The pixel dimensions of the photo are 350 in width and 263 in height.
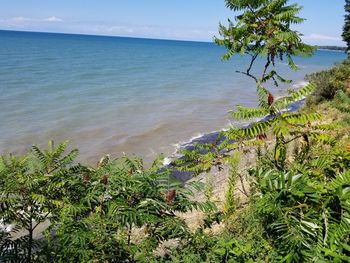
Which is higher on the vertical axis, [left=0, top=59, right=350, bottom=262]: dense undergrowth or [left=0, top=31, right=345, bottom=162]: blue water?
[left=0, top=59, right=350, bottom=262]: dense undergrowth

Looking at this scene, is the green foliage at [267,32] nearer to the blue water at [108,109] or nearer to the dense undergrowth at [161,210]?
the dense undergrowth at [161,210]

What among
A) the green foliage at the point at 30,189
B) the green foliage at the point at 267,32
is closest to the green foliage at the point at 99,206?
the green foliage at the point at 30,189

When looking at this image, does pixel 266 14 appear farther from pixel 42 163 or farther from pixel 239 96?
pixel 239 96

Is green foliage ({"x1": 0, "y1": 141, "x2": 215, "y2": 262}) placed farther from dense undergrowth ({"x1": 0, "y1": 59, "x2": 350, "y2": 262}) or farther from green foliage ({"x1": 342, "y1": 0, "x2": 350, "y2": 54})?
green foliage ({"x1": 342, "y1": 0, "x2": 350, "y2": 54})

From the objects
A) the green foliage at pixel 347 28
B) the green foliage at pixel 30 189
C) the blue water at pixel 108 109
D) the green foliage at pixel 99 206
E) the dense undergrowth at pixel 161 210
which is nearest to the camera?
the dense undergrowth at pixel 161 210

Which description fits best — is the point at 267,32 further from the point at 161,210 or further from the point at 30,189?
the point at 30,189

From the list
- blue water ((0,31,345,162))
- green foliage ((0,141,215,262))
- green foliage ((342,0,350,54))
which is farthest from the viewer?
green foliage ((342,0,350,54))

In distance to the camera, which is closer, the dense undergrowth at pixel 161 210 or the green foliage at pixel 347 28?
the dense undergrowth at pixel 161 210

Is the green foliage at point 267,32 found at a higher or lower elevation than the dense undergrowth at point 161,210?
higher

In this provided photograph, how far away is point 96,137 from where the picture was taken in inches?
752

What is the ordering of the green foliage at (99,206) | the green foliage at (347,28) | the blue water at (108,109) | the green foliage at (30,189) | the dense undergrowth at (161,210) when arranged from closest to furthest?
the dense undergrowth at (161,210) < the green foliage at (99,206) < the green foliage at (30,189) < the blue water at (108,109) < the green foliage at (347,28)

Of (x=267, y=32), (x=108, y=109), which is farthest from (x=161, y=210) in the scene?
(x=108, y=109)

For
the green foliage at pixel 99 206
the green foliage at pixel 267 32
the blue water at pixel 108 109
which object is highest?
the green foliage at pixel 267 32

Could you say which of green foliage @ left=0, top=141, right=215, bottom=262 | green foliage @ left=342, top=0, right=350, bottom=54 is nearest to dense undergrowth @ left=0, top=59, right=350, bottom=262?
green foliage @ left=0, top=141, right=215, bottom=262
